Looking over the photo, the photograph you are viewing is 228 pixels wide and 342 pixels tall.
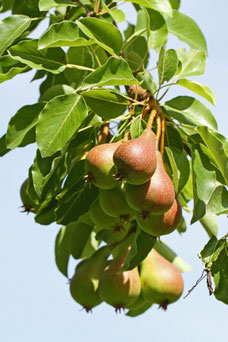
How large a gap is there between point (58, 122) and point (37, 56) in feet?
0.91

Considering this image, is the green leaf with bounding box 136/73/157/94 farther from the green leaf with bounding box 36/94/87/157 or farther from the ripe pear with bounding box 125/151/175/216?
the ripe pear with bounding box 125/151/175/216

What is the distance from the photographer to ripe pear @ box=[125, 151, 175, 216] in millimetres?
1791

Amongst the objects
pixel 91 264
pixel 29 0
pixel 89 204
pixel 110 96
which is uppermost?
pixel 110 96

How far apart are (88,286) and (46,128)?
65 centimetres

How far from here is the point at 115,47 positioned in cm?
219

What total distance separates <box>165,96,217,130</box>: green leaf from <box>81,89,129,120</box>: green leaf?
221 millimetres

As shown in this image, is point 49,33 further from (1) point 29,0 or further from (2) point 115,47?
(1) point 29,0

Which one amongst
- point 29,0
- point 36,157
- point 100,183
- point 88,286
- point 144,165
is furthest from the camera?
point 29,0

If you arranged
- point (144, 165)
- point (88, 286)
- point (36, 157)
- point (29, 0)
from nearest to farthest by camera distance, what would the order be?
1. point (144, 165)
2. point (36, 157)
3. point (88, 286)
4. point (29, 0)

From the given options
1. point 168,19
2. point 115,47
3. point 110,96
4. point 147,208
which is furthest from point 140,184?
point 168,19

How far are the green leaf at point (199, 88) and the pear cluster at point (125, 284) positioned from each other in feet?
2.02

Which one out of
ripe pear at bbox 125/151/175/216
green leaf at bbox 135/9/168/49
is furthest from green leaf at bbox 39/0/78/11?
ripe pear at bbox 125/151/175/216

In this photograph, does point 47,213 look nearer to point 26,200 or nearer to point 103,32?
point 26,200

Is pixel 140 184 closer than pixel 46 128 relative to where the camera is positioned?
Yes
